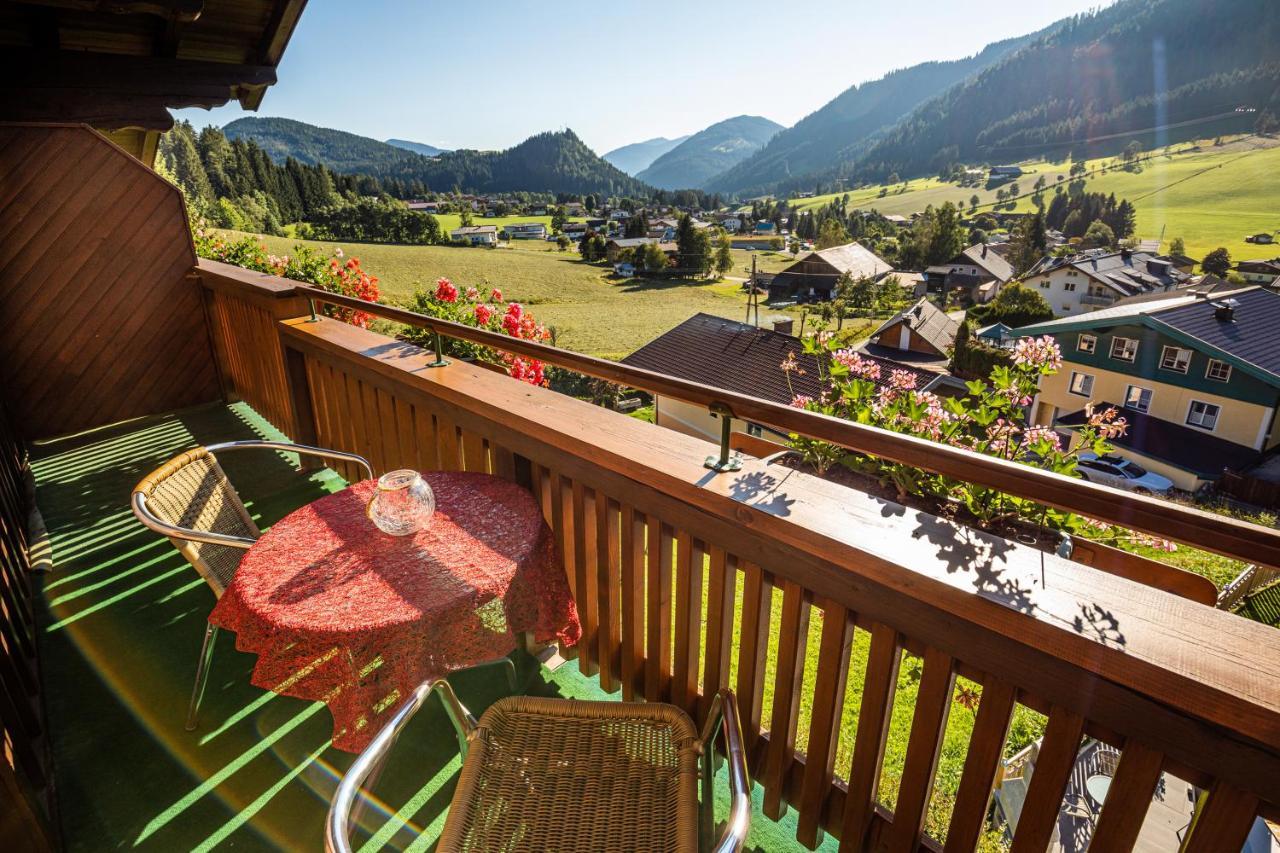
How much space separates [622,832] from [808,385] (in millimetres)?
11213

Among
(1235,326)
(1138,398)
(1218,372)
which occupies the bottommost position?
(1138,398)

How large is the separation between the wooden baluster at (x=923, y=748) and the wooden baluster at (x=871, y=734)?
52 millimetres

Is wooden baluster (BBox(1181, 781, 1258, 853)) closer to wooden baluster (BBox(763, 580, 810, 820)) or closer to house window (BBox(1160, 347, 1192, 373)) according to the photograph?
wooden baluster (BBox(763, 580, 810, 820))

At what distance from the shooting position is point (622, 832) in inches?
42.9

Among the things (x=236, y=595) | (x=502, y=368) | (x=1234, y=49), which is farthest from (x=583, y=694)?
(x=1234, y=49)

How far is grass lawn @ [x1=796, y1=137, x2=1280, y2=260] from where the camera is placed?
43.0m

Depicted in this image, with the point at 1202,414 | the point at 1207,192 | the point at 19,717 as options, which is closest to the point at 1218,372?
the point at 1202,414

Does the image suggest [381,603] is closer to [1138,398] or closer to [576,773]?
[576,773]

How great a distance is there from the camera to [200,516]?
5.97 ft

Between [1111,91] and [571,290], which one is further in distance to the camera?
[1111,91]

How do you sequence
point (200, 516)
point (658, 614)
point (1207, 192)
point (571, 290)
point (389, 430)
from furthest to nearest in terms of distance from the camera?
1. point (1207, 192)
2. point (571, 290)
3. point (389, 430)
4. point (200, 516)
5. point (658, 614)

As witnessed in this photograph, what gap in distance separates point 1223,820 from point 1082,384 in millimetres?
22587

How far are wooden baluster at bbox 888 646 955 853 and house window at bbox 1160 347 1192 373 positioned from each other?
19815 mm

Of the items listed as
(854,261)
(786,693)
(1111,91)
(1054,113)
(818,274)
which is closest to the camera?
(786,693)
